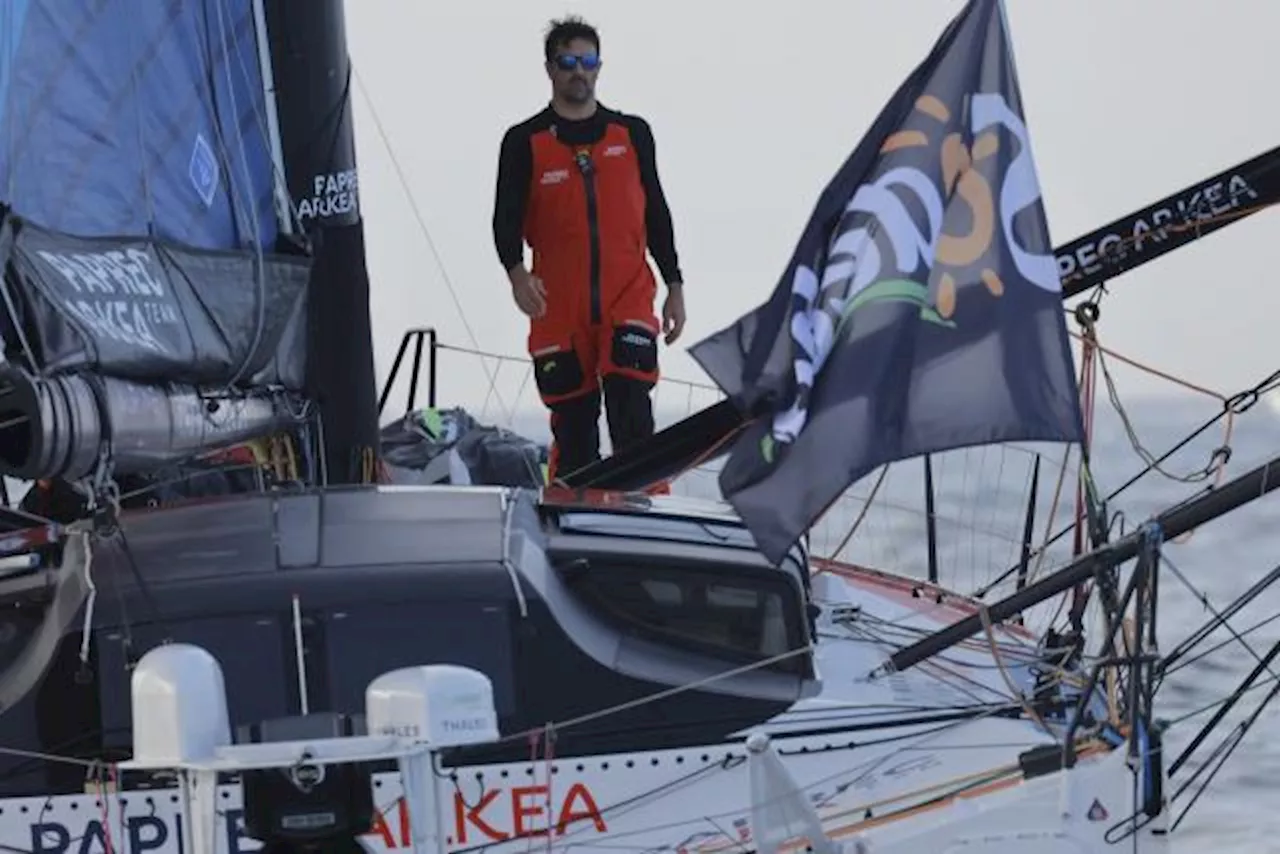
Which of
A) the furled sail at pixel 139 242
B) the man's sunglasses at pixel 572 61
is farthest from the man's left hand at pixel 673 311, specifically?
the furled sail at pixel 139 242

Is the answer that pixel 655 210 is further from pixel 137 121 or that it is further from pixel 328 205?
pixel 137 121

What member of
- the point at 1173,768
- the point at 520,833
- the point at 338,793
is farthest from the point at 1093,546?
the point at 338,793

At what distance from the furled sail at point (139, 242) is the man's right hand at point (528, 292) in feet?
1.95

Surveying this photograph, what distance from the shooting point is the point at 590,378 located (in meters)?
8.20

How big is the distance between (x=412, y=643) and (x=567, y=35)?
2382 millimetres

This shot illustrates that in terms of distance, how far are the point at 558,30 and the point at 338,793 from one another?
3625mm

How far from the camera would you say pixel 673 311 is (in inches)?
330

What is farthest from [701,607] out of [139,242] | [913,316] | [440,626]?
[139,242]

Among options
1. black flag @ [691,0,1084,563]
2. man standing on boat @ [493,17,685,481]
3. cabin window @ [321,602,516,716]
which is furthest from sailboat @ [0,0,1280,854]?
man standing on boat @ [493,17,685,481]

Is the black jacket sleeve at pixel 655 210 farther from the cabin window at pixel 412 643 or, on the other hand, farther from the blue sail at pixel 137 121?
the cabin window at pixel 412 643

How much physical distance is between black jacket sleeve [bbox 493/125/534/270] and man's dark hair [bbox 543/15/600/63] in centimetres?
21

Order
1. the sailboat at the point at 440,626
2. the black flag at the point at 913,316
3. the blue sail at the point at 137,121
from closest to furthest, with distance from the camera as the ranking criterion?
the sailboat at the point at 440,626, the black flag at the point at 913,316, the blue sail at the point at 137,121

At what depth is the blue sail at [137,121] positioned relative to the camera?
23.1 feet

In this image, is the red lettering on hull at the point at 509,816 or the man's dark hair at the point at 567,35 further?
Answer: the man's dark hair at the point at 567,35
